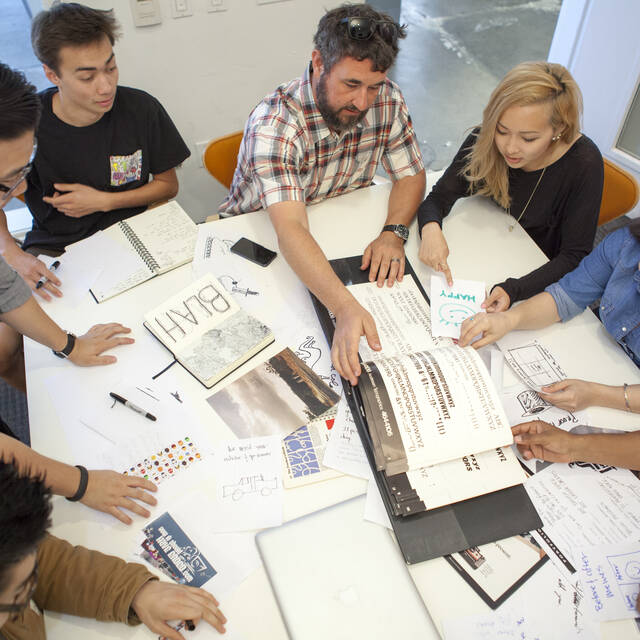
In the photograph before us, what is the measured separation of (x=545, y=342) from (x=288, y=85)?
107 centimetres

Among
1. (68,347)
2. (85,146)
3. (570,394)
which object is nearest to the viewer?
(570,394)

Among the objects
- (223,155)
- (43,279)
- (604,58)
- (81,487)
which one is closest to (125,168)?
(223,155)

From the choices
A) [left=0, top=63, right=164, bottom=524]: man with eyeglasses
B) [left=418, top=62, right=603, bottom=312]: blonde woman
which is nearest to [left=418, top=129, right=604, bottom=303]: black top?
[left=418, top=62, right=603, bottom=312]: blonde woman

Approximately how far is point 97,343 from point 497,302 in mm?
1031

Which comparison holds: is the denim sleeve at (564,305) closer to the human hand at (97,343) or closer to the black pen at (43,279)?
the human hand at (97,343)

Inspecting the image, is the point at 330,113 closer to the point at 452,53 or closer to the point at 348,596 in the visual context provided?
the point at 348,596

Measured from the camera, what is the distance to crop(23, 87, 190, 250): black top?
1.58 meters

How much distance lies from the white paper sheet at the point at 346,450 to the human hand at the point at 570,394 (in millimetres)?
440

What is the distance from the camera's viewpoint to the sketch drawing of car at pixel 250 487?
0.96 metres

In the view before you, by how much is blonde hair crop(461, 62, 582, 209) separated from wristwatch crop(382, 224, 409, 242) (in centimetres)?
29

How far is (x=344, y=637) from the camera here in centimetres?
79

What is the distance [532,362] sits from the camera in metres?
1.18

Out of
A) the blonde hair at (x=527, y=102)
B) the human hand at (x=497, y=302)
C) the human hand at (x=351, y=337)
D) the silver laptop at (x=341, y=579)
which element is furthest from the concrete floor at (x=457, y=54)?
the silver laptop at (x=341, y=579)

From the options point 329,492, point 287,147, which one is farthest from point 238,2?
point 329,492
